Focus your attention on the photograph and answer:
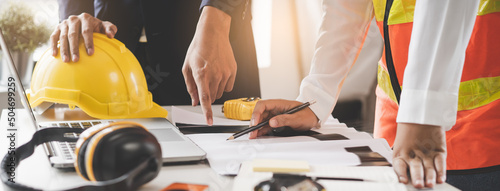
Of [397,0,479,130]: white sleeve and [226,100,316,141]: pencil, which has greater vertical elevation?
[397,0,479,130]: white sleeve

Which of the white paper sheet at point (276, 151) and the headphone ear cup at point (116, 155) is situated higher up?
the headphone ear cup at point (116, 155)

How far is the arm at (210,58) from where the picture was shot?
2.64 feet

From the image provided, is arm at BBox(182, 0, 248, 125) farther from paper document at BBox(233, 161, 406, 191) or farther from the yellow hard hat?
paper document at BBox(233, 161, 406, 191)

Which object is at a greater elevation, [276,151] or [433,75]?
[433,75]

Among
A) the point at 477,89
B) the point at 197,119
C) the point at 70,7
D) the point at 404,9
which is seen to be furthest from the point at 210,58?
the point at 70,7

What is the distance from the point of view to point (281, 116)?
768 mm

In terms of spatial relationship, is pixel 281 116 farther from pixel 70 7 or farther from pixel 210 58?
pixel 70 7

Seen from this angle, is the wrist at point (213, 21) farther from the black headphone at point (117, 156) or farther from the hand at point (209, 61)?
the black headphone at point (117, 156)

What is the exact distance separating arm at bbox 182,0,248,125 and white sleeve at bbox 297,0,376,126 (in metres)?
0.19

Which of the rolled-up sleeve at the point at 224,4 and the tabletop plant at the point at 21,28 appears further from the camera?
the tabletop plant at the point at 21,28

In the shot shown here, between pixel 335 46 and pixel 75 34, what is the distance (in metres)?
0.57

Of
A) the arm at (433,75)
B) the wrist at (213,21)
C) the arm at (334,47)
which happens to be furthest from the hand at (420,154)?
the wrist at (213,21)

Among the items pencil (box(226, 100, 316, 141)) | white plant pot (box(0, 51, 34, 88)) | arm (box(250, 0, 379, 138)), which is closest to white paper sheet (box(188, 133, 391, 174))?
pencil (box(226, 100, 316, 141))

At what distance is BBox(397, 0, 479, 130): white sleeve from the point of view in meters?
0.54
